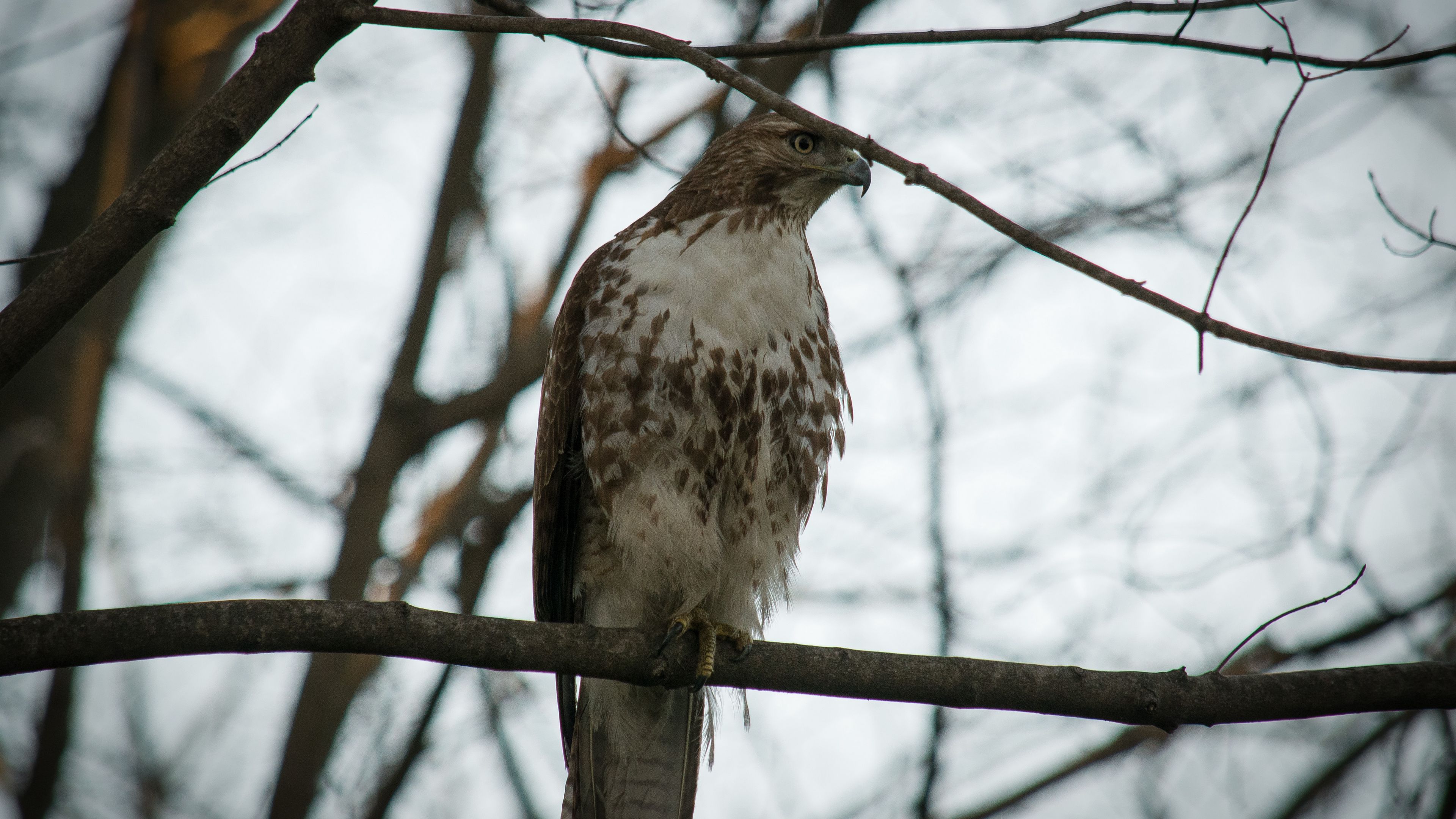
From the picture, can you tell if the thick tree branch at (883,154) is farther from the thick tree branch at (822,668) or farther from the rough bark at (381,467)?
the rough bark at (381,467)

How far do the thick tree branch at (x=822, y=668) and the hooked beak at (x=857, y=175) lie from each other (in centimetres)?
207

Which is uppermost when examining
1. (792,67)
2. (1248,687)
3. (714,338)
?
(792,67)

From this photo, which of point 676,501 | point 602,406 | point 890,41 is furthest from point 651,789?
point 890,41

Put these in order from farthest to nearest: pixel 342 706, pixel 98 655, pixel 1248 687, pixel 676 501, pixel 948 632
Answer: pixel 342 706, pixel 948 632, pixel 676 501, pixel 1248 687, pixel 98 655

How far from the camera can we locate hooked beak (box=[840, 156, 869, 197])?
4.80 metres

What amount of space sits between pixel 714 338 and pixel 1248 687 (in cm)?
211

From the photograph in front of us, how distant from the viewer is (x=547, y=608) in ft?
15.8

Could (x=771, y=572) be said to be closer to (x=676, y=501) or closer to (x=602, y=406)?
(x=676, y=501)

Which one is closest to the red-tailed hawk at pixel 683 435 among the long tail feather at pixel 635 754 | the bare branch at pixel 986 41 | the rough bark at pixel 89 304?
the long tail feather at pixel 635 754

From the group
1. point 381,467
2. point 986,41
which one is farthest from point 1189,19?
point 381,467

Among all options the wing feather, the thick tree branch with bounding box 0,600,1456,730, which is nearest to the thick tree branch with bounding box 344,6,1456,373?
the thick tree branch with bounding box 0,600,1456,730

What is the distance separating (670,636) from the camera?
3.90 m

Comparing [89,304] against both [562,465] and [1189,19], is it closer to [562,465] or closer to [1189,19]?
[562,465]

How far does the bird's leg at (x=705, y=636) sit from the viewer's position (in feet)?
13.0
